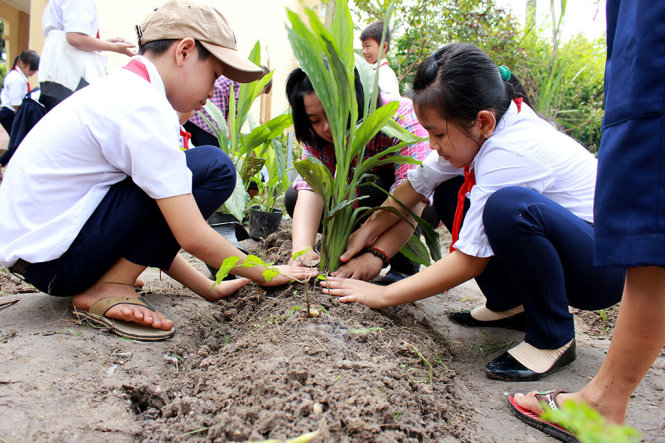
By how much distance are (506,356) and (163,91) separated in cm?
114

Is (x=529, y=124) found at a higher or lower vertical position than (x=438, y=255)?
higher

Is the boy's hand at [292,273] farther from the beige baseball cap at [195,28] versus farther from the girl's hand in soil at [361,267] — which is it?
the beige baseball cap at [195,28]

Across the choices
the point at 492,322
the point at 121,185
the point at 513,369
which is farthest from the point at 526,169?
the point at 121,185

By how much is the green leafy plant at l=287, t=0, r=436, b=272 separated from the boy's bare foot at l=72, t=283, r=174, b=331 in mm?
504

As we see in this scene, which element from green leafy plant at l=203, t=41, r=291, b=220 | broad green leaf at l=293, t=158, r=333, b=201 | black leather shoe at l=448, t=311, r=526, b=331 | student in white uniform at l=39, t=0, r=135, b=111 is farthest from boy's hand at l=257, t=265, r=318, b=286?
student in white uniform at l=39, t=0, r=135, b=111

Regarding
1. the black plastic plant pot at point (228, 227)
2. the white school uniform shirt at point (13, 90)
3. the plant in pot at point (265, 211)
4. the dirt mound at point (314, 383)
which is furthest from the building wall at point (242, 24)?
the dirt mound at point (314, 383)

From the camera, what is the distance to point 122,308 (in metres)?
1.21

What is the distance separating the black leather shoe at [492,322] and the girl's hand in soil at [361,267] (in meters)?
0.35

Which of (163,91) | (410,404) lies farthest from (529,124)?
(163,91)

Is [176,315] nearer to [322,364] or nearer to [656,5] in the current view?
[322,364]

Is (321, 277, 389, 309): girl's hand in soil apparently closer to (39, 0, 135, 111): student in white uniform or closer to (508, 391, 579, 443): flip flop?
(508, 391, 579, 443): flip flop

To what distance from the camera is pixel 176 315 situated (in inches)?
55.3

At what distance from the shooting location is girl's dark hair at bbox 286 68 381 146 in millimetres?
1562

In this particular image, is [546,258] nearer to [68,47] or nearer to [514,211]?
[514,211]
